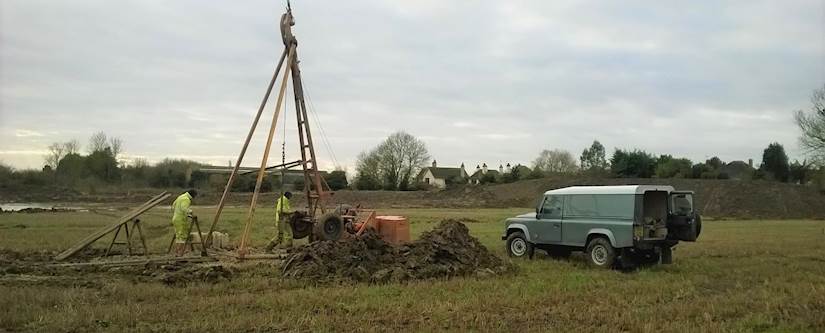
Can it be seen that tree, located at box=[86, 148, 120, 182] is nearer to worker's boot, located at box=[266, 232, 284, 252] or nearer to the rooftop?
worker's boot, located at box=[266, 232, 284, 252]

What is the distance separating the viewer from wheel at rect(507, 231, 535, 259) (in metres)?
18.2

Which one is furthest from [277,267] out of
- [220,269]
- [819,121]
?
[819,121]

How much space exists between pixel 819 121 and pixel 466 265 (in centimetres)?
3662

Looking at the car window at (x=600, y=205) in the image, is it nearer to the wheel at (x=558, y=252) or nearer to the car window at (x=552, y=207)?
the car window at (x=552, y=207)

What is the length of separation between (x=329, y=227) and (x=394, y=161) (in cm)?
7343

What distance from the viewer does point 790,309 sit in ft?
34.0

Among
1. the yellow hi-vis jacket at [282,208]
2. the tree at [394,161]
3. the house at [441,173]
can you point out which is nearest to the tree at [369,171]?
the tree at [394,161]

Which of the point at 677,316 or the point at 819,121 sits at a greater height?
the point at 819,121

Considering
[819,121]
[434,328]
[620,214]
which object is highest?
[819,121]

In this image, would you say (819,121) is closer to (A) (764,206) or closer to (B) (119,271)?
(A) (764,206)

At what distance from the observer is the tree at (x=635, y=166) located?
282 ft

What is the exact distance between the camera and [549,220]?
17.7 m

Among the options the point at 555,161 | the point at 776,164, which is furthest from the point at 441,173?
the point at 776,164

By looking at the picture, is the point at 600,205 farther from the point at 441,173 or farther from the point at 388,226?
the point at 441,173
